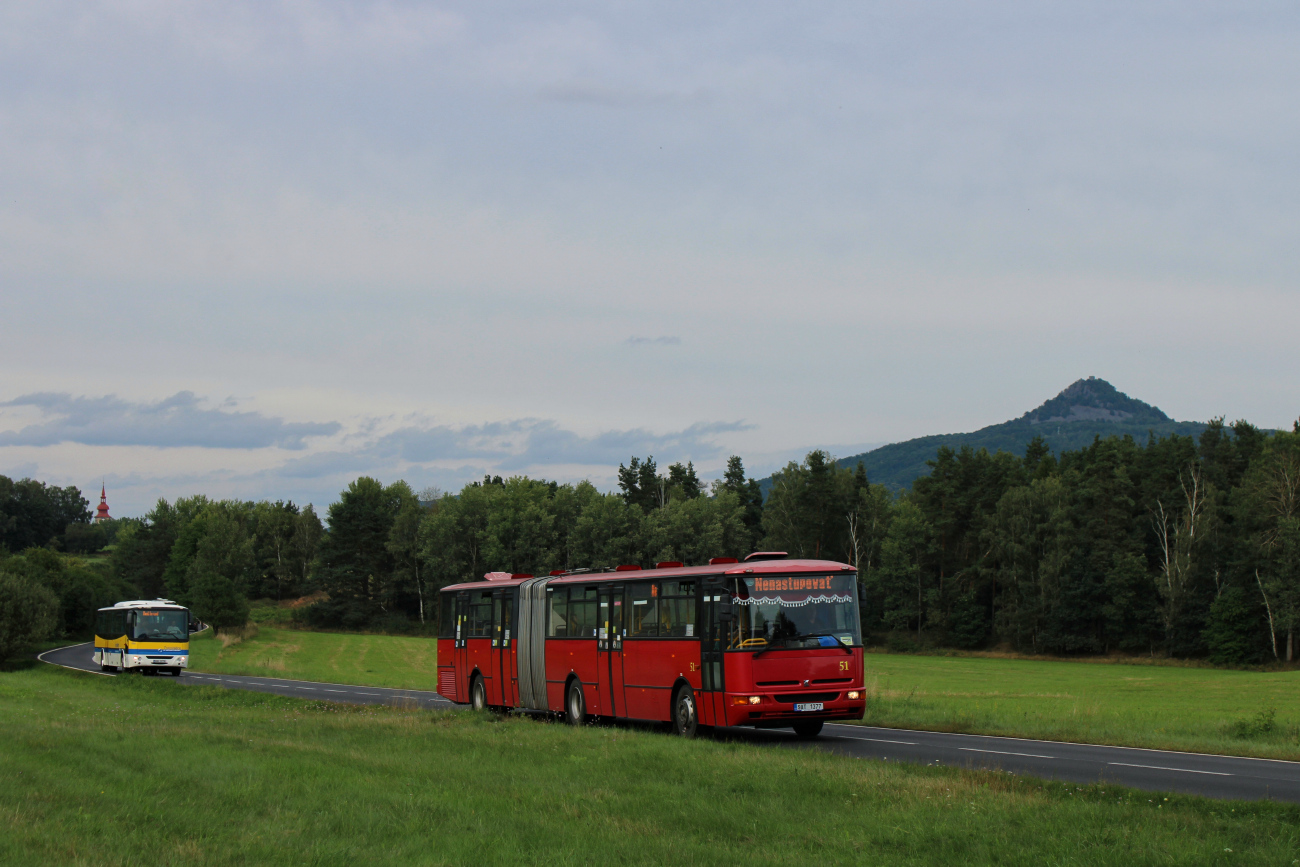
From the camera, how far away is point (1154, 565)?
9606cm

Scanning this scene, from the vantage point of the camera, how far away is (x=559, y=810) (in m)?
12.5

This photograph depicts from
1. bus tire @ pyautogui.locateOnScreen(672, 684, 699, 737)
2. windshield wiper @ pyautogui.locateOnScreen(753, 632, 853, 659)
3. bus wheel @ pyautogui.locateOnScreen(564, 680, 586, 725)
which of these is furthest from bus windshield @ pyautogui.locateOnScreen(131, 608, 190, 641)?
windshield wiper @ pyautogui.locateOnScreen(753, 632, 853, 659)

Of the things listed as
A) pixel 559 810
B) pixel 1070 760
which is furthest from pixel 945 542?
pixel 559 810

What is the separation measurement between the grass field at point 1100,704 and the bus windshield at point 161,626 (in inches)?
1414

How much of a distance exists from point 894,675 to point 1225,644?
31.9 meters

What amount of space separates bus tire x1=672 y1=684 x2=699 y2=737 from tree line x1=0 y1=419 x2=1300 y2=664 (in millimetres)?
57086

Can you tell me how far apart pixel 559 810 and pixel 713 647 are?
9.53 metres

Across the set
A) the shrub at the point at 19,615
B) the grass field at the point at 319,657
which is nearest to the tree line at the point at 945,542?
the shrub at the point at 19,615

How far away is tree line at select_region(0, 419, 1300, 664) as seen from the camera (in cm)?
8569

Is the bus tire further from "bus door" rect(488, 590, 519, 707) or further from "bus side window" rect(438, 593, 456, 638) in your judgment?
"bus side window" rect(438, 593, 456, 638)

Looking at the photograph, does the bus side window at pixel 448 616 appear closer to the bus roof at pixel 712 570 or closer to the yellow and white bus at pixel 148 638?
the bus roof at pixel 712 570

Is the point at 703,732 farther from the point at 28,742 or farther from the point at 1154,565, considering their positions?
the point at 1154,565

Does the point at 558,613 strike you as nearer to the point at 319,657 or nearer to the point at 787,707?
the point at 787,707

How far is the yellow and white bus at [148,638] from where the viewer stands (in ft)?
196
